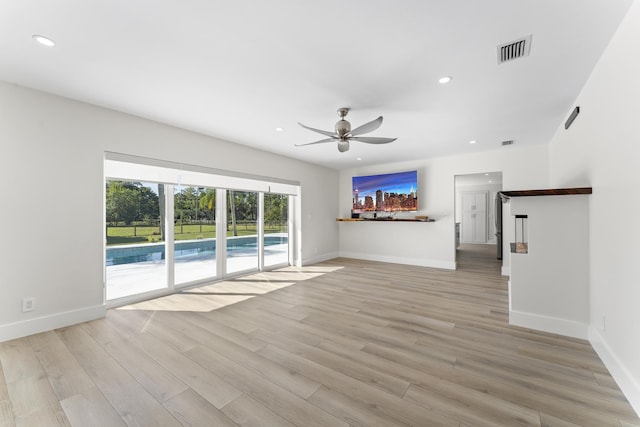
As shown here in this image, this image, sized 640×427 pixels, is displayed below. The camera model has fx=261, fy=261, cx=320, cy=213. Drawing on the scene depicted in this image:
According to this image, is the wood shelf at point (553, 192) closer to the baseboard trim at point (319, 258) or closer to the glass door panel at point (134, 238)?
the baseboard trim at point (319, 258)

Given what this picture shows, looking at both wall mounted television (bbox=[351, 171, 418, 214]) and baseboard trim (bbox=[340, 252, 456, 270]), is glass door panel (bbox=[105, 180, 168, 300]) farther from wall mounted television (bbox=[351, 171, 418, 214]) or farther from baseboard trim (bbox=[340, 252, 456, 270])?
baseboard trim (bbox=[340, 252, 456, 270])

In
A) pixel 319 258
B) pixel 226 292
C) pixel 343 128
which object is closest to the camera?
pixel 343 128

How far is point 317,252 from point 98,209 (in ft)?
15.2

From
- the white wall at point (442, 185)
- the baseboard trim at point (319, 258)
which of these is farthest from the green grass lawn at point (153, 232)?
the white wall at point (442, 185)

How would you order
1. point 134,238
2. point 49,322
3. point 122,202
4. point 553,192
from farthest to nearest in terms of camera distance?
1. point 134,238
2. point 122,202
3. point 49,322
4. point 553,192

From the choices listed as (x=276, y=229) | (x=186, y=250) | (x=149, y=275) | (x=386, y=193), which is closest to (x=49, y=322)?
(x=149, y=275)

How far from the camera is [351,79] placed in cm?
265

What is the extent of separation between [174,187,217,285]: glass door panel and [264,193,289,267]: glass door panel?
125 centimetres

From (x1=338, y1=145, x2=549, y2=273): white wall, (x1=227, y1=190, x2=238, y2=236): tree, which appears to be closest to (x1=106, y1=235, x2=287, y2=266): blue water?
(x1=227, y1=190, x2=238, y2=236): tree

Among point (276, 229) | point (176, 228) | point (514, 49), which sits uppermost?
point (514, 49)

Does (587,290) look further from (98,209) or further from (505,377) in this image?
(98,209)

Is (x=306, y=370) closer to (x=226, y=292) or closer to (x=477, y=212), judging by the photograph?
(x=226, y=292)

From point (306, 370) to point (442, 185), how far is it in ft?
17.5

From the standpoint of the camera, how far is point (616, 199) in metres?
1.98
